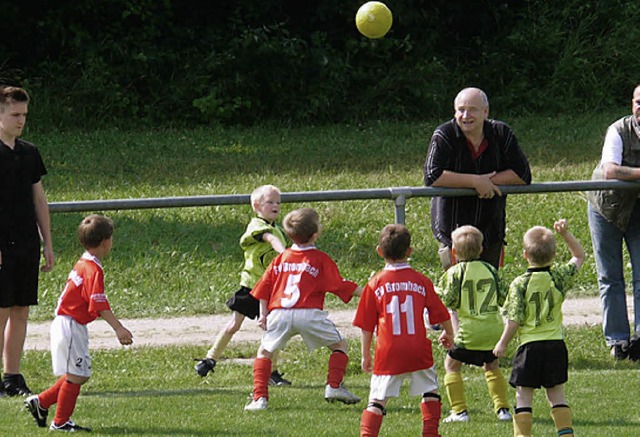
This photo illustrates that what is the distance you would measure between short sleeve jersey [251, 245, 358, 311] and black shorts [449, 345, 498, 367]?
0.79 metres

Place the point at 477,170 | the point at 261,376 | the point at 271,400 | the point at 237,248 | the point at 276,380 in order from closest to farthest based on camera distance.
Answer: the point at 261,376 → the point at 271,400 → the point at 477,170 → the point at 276,380 → the point at 237,248

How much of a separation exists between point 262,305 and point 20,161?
6.70ft

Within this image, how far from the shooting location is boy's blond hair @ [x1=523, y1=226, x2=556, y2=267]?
7.20m

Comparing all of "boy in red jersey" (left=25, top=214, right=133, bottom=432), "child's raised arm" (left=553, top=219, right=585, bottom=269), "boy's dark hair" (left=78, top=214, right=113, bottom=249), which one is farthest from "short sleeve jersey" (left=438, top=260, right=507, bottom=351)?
"boy's dark hair" (left=78, top=214, right=113, bottom=249)

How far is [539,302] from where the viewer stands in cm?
723

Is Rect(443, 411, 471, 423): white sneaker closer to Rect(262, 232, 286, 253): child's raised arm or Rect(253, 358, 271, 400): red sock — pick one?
Rect(253, 358, 271, 400): red sock

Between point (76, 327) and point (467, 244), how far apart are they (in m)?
2.43

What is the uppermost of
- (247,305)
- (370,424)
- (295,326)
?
(295,326)

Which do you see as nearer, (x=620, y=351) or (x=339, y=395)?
(x=339, y=395)

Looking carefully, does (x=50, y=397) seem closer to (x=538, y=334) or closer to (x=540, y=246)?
(x=538, y=334)

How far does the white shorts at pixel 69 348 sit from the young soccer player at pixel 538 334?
248 cm

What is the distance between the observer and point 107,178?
746 inches

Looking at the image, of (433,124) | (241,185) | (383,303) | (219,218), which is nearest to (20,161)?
(383,303)

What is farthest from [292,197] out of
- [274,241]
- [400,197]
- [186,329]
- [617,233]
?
[186,329]
